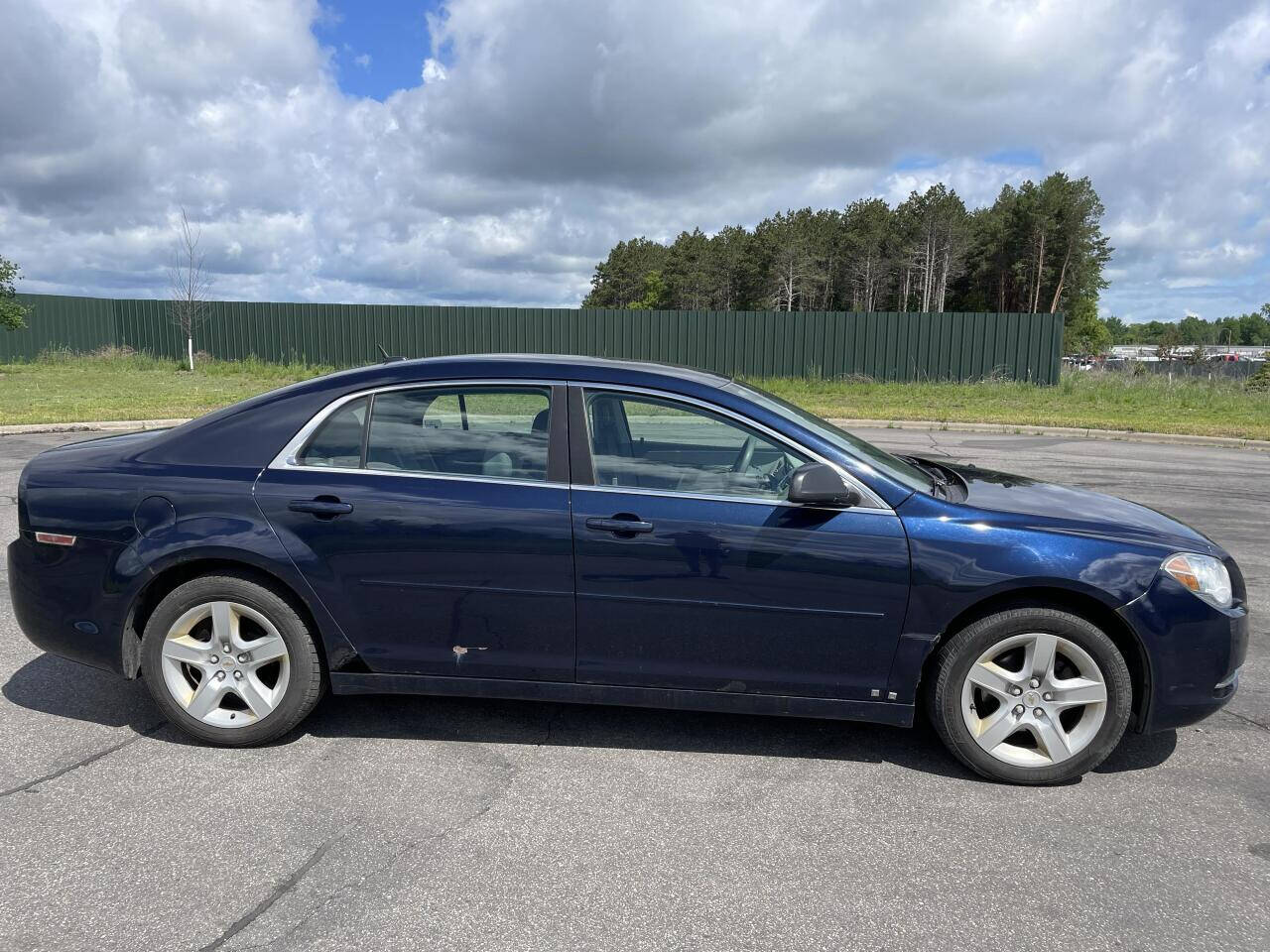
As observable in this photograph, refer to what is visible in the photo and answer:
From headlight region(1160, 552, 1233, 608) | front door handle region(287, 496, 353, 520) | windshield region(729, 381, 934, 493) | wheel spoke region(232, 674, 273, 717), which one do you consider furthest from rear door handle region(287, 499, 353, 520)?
headlight region(1160, 552, 1233, 608)

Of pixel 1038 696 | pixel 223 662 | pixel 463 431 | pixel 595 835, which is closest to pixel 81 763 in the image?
pixel 223 662

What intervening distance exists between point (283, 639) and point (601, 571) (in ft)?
4.40

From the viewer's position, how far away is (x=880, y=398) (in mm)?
23422

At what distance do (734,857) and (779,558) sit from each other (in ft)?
3.50

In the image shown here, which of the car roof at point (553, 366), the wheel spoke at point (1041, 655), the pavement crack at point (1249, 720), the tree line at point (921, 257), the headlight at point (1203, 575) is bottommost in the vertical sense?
the pavement crack at point (1249, 720)

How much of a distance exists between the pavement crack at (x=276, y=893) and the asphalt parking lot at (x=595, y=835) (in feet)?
0.04

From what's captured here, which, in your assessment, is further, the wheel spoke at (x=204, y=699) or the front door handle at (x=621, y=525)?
the wheel spoke at (x=204, y=699)

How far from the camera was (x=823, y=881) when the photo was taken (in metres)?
2.87

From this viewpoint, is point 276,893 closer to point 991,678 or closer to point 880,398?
point 991,678

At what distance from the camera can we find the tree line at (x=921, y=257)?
65750 millimetres

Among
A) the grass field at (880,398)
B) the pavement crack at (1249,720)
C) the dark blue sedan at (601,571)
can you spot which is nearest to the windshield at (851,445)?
the dark blue sedan at (601,571)

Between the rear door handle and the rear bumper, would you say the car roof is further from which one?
the rear bumper

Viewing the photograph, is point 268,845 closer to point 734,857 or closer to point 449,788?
point 449,788

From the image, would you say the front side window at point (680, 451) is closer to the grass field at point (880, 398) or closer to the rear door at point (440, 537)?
the rear door at point (440, 537)
